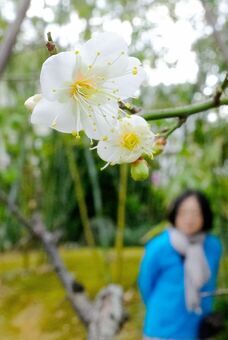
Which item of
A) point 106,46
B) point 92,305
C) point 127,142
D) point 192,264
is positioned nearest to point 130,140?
point 127,142

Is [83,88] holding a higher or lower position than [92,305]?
higher

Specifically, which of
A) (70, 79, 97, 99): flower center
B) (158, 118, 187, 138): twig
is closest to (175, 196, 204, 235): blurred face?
(158, 118, 187, 138): twig

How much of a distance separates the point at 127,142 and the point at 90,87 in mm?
78

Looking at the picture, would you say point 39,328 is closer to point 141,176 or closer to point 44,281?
point 44,281

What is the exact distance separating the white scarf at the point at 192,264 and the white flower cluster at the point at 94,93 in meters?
1.80

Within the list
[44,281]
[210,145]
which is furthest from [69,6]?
[44,281]

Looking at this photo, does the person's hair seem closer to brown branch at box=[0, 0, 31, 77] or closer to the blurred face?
the blurred face

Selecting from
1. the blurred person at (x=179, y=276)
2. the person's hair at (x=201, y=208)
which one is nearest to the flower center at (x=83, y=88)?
the blurred person at (x=179, y=276)

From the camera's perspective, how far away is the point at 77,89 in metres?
0.71

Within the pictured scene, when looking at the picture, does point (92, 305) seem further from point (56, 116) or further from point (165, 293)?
point (56, 116)

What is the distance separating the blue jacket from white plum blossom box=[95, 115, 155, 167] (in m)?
1.79

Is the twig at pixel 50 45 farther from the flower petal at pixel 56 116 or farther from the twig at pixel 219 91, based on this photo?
the twig at pixel 219 91

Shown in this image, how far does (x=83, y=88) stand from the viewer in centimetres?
72

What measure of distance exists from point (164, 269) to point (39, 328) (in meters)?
1.15
